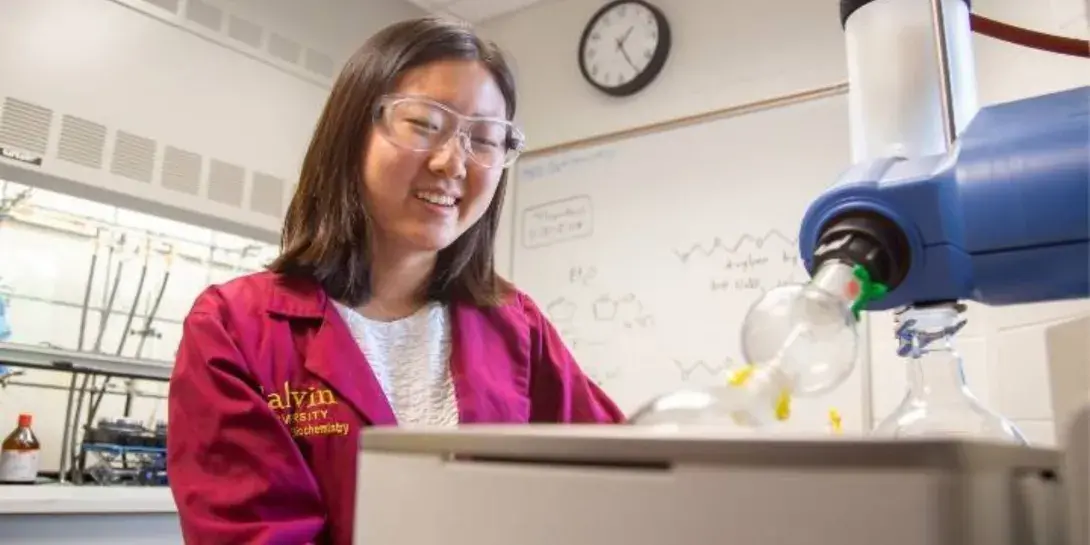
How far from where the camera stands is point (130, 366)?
2.22 meters

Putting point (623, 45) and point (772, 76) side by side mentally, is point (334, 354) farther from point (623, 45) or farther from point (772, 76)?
point (623, 45)

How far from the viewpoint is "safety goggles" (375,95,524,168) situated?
93cm

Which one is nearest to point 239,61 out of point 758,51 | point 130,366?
point 130,366

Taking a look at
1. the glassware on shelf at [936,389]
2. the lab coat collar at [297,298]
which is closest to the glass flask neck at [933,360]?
the glassware on shelf at [936,389]

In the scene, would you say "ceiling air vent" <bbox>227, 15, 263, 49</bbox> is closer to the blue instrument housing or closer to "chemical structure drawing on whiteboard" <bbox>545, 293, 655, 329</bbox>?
"chemical structure drawing on whiteboard" <bbox>545, 293, 655, 329</bbox>

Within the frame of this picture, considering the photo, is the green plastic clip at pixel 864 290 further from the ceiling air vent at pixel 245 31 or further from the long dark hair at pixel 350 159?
the ceiling air vent at pixel 245 31

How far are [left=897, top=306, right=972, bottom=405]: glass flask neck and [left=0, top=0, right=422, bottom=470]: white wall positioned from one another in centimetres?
215

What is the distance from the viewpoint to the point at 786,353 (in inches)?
20.2

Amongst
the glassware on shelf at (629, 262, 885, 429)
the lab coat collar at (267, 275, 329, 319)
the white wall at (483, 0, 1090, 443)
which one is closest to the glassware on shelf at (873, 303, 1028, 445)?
the glassware on shelf at (629, 262, 885, 429)

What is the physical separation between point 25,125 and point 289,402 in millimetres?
1707

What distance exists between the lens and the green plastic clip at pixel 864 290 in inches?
19.5

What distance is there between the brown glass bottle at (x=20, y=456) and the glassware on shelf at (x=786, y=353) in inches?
Answer: 78.6

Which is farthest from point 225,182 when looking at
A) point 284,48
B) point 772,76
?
point 772,76

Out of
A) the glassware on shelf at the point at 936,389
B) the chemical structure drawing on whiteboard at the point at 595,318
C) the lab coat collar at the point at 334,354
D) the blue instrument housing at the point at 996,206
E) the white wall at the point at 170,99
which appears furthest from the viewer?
the chemical structure drawing on whiteboard at the point at 595,318
